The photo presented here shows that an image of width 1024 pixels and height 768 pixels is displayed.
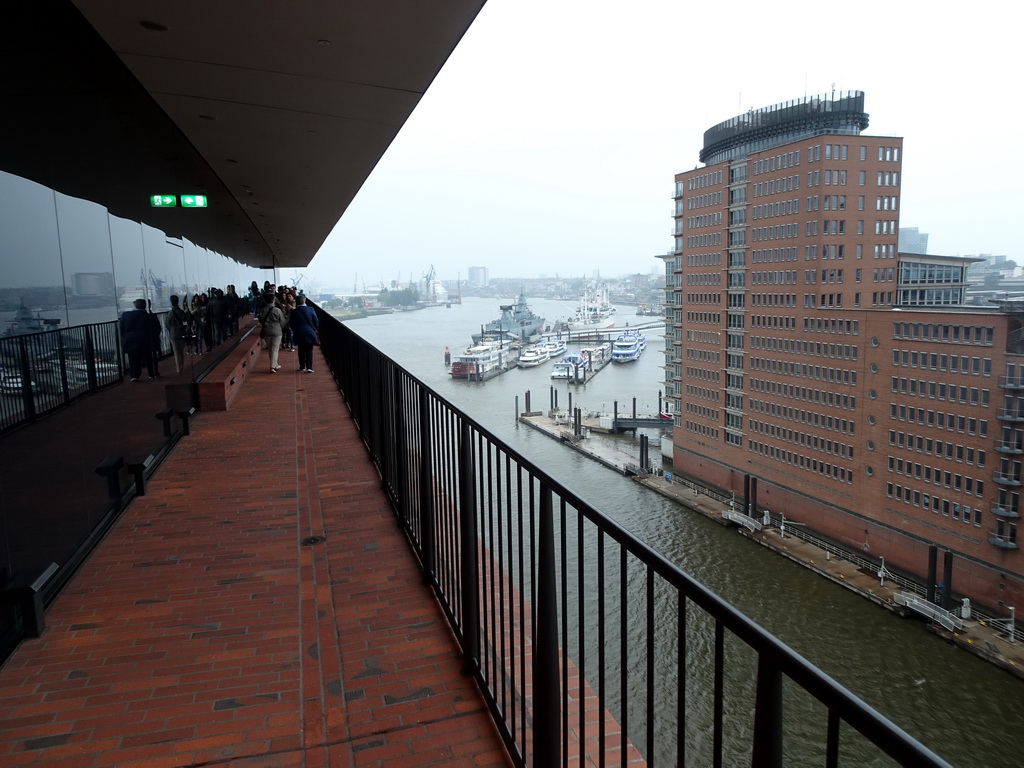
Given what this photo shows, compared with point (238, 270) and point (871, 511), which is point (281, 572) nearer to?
point (238, 270)

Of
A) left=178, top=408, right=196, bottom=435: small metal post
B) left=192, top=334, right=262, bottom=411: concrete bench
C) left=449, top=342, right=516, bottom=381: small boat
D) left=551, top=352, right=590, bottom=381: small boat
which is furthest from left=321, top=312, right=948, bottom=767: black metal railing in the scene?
left=551, top=352, right=590, bottom=381: small boat

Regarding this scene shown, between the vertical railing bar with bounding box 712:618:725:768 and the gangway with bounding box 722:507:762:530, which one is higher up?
the vertical railing bar with bounding box 712:618:725:768

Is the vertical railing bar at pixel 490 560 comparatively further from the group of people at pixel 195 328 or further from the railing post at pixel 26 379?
the group of people at pixel 195 328

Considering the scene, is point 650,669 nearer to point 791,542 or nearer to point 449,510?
point 449,510

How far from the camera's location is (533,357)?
82.0 meters

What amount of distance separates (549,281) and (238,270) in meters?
106

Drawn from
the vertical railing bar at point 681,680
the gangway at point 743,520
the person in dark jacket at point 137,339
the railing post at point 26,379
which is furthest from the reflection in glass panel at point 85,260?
the gangway at point 743,520

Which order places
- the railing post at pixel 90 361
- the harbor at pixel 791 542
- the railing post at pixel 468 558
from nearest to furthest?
the railing post at pixel 468 558 → the railing post at pixel 90 361 → the harbor at pixel 791 542

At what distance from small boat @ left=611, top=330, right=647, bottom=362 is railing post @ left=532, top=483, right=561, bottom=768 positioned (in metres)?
93.6

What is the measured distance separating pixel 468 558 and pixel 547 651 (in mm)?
794

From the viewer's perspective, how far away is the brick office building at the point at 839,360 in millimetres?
37781

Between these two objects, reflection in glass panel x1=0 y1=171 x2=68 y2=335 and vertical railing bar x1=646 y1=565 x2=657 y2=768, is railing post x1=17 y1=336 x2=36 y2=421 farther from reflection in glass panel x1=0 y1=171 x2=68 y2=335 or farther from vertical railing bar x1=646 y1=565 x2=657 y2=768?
vertical railing bar x1=646 y1=565 x2=657 y2=768

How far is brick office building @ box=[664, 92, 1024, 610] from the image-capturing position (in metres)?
37.8

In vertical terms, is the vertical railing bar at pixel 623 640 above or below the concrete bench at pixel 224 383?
above
